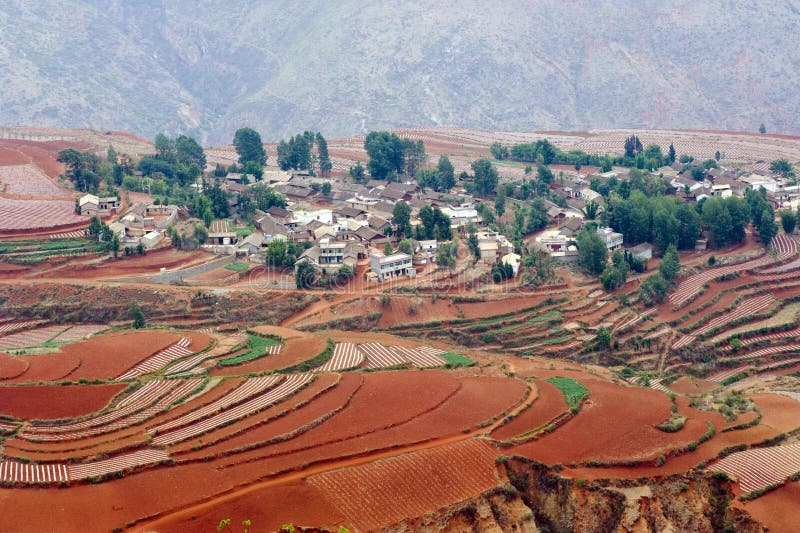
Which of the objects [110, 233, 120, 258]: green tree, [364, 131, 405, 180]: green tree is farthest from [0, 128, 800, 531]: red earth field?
[364, 131, 405, 180]: green tree

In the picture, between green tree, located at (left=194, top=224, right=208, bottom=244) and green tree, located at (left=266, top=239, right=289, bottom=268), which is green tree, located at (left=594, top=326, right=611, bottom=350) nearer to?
green tree, located at (left=266, top=239, right=289, bottom=268)

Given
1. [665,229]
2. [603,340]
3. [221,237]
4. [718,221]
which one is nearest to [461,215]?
[665,229]

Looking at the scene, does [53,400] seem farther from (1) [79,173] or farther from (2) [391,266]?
(1) [79,173]

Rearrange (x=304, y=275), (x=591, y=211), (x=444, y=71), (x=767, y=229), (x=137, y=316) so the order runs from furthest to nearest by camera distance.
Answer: (x=444, y=71) < (x=591, y=211) < (x=767, y=229) < (x=304, y=275) < (x=137, y=316)

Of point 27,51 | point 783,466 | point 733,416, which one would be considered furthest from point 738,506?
point 27,51

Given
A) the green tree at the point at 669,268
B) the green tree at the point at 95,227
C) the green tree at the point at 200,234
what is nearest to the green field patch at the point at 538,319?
the green tree at the point at 669,268

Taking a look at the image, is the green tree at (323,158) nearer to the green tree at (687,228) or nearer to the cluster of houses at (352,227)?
the cluster of houses at (352,227)
